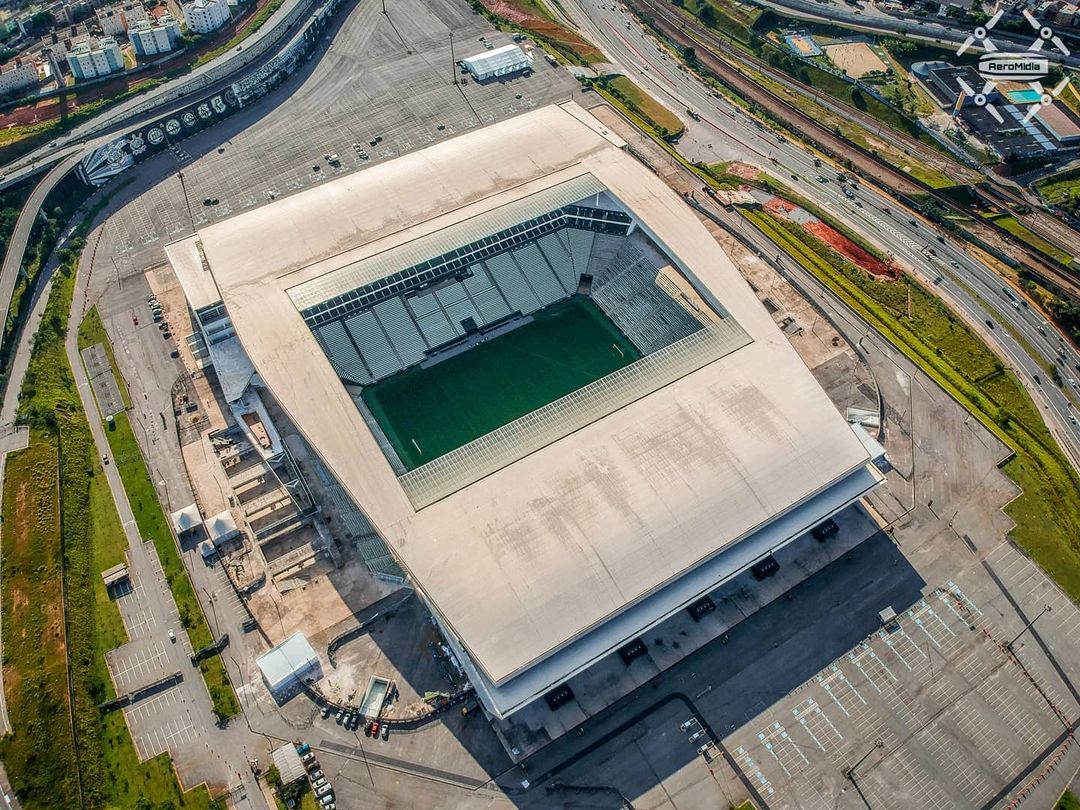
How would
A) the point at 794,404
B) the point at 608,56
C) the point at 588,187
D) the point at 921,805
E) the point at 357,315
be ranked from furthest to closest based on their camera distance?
the point at 608,56
the point at 588,187
the point at 357,315
the point at 794,404
the point at 921,805

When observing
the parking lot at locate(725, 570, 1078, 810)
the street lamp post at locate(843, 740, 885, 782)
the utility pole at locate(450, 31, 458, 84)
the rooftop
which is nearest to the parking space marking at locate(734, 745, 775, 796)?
the parking lot at locate(725, 570, 1078, 810)

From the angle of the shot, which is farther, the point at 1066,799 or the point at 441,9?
the point at 441,9

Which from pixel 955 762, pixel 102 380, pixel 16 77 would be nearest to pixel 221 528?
pixel 102 380

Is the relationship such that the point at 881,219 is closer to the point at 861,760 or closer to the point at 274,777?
the point at 861,760

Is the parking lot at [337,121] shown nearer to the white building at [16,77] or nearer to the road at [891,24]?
the white building at [16,77]

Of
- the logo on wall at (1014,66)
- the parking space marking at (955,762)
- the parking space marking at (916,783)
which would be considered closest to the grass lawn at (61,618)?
the parking space marking at (916,783)

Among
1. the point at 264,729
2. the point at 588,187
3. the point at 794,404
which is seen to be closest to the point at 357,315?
the point at 588,187

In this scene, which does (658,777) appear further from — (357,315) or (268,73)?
(268,73)
